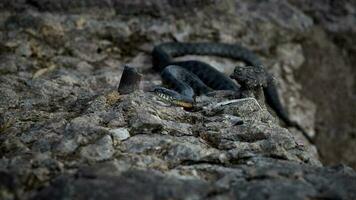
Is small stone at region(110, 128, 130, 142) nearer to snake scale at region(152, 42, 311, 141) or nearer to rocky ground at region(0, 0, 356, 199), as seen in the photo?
rocky ground at region(0, 0, 356, 199)

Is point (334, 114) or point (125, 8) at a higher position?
point (125, 8)

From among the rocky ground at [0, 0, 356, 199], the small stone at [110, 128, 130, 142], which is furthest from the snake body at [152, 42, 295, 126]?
the small stone at [110, 128, 130, 142]

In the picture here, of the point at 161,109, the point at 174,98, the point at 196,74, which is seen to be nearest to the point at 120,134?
the point at 161,109

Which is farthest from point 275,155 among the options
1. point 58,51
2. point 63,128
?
point 58,51

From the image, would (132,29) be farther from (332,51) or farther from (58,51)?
(332,51)

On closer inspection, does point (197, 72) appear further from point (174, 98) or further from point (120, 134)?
point (120, 134)

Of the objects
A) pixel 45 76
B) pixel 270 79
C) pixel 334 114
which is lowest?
pixel 334 114
